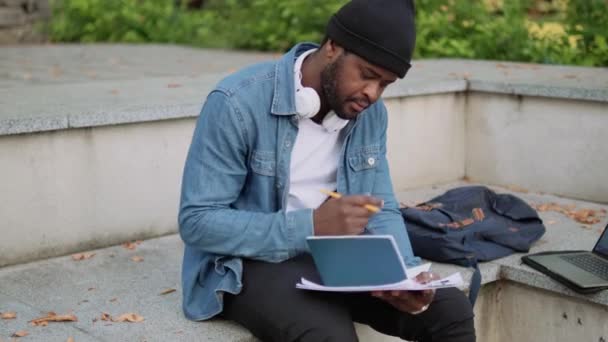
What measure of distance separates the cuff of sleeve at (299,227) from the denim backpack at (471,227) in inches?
41.9

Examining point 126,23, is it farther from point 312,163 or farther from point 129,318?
point 312,163

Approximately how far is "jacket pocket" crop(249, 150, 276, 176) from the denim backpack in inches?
44.3

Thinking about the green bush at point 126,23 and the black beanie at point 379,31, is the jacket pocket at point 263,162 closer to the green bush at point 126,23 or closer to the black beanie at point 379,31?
the black beanie at point 379,31

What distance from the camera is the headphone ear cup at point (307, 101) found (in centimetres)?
323

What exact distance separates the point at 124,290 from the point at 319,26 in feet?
16.6

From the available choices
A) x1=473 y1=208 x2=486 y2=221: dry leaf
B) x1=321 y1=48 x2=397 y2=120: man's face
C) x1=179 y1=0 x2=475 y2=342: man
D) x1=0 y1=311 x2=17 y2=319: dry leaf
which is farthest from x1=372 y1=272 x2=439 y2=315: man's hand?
x1=473 y1=208 x2=486 y2=221: dry leaf

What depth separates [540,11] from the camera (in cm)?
1325

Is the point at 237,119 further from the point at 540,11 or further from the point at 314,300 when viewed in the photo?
the point at 540,11

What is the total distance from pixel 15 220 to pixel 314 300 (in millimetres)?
1756

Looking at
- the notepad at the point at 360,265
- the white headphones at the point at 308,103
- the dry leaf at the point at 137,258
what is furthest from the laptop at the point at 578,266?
the dry leaf at the point at 137,258

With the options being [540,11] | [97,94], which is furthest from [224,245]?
[540,11]

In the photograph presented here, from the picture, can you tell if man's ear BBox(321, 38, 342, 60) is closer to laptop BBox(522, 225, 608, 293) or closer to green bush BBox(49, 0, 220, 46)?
laptop BBox(522, 225, 608, 293)

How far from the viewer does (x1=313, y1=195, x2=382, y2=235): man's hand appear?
2945mm

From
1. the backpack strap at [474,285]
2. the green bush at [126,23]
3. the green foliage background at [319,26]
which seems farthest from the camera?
the green bush at [126,23]
